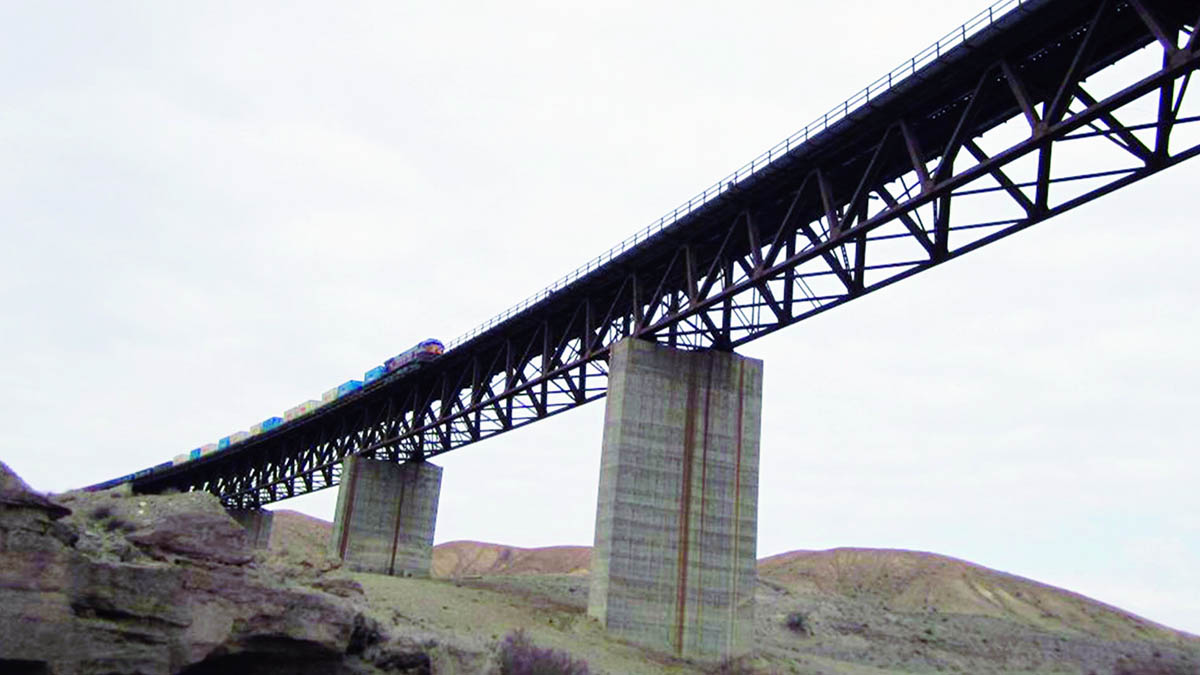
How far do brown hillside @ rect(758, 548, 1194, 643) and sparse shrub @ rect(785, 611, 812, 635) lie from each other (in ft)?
37.6

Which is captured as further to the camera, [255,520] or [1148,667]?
[255,520]

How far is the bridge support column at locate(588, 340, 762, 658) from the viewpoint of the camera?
3503 cm

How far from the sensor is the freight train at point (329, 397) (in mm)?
57688

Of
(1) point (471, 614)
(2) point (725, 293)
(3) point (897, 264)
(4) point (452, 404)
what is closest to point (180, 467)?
(4) point (452, 404)

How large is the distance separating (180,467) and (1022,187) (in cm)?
8120

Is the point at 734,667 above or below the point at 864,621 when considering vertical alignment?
below

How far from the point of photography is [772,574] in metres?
97.8

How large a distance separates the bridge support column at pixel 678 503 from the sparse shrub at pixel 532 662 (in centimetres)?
968

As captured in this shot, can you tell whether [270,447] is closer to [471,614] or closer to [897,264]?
[471,614]

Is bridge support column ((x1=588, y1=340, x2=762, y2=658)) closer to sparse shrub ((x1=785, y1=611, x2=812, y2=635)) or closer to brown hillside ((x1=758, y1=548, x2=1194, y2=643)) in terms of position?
sparse shrub ((x1=785, y1=611, x2=812, y2=635))

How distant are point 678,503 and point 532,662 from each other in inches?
537

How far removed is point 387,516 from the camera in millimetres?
60781

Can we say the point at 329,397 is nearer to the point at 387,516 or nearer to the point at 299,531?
the point at 387,516

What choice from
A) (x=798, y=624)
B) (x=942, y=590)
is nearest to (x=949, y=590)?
(x=942, y=590)
